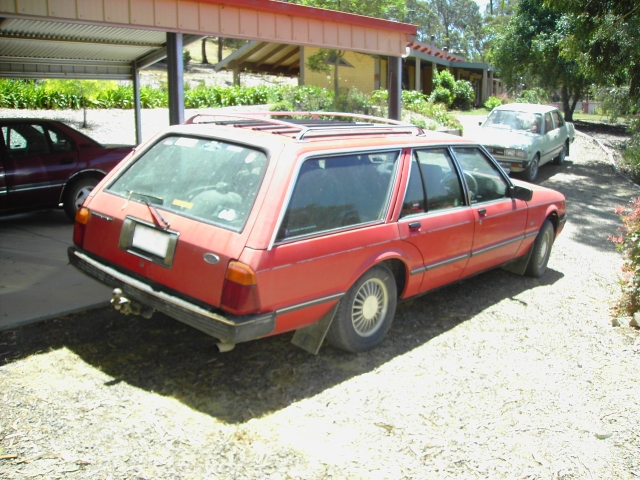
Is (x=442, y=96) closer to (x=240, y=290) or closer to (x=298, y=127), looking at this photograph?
(x=298, y=127)

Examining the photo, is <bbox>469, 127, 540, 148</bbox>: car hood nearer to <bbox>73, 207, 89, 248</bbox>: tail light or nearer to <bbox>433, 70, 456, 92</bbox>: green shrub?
<bbox>73, 207, 89, 248</bbox>: tail light

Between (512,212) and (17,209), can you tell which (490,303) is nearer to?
(512,212)

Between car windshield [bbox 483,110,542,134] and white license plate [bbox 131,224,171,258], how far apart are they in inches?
489

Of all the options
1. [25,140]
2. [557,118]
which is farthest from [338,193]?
[557,118]

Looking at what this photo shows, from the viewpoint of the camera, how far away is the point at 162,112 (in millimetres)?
22094

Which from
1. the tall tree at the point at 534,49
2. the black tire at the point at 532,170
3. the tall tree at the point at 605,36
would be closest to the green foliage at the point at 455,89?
the tall tree at the point at 534,49

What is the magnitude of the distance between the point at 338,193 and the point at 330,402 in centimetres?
141

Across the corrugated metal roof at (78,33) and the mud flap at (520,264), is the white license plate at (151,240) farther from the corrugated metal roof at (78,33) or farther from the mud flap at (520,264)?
the corrugated metal roof at (78,33)

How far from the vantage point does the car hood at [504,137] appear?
14094mm

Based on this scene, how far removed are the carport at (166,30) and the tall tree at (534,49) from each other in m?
→ 14.4

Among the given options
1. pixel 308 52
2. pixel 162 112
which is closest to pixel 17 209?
pixel 162 112

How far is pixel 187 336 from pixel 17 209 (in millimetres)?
4247

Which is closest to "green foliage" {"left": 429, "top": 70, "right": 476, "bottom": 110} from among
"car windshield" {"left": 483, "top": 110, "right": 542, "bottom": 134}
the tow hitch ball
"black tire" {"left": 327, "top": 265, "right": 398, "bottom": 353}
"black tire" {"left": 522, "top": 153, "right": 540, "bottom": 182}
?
"car windshield" {"left": 483, "top": 110, "right": 542, "bottom": 134}

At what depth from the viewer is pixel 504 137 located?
1447cm
